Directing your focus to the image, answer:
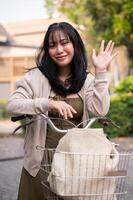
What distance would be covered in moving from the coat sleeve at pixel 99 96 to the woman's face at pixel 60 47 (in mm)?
225

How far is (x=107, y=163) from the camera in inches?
85.5

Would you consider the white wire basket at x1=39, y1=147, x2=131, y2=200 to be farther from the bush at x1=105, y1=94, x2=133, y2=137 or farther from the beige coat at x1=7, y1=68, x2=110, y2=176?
the bush at x1=105, y1=94, x2=133, y2=137

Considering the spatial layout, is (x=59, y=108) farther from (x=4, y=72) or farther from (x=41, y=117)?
(x=4, y=72)

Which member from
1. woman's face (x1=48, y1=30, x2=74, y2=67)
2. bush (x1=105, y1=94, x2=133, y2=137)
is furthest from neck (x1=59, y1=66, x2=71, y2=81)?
bush (x1=105, y1=94, x2=133, y2=137)

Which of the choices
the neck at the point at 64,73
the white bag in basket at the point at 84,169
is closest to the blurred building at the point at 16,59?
the neck at the point at 64,73

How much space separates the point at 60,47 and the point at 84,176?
2.71 feet

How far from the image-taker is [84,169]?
217cm

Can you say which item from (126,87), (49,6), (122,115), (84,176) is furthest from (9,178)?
(49,6)

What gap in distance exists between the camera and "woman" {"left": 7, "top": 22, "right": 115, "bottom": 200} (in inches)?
102

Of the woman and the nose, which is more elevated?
the nose

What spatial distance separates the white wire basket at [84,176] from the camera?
2.17 meters

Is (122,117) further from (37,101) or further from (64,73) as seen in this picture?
(37,101)

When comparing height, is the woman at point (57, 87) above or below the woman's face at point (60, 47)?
below

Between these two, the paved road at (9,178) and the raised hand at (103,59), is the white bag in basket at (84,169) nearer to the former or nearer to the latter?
the raised hand at (103,59)
